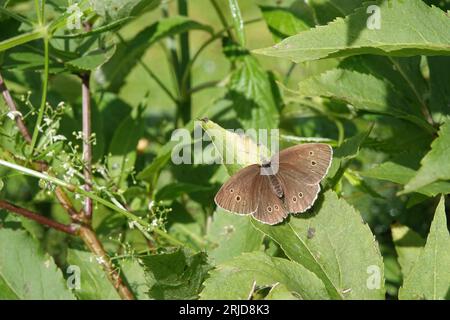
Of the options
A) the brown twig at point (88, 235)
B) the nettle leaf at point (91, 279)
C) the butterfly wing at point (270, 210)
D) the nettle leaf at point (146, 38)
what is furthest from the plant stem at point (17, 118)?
the butterfly wing at point (270, 210)

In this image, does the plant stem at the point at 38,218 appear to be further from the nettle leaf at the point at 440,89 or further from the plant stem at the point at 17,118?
the nettle leaf at the point at 440,89

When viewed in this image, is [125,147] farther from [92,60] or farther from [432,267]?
[432,267]

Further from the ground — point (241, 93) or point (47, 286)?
point (241, 93)

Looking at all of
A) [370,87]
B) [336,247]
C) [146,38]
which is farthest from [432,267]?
[146,38]

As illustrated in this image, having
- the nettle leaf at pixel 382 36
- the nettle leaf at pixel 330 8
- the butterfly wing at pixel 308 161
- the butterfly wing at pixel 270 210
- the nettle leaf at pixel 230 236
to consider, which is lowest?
the nettle leaf at pixel 230 236

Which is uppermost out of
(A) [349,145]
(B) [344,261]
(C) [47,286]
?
(A) [349,145]
